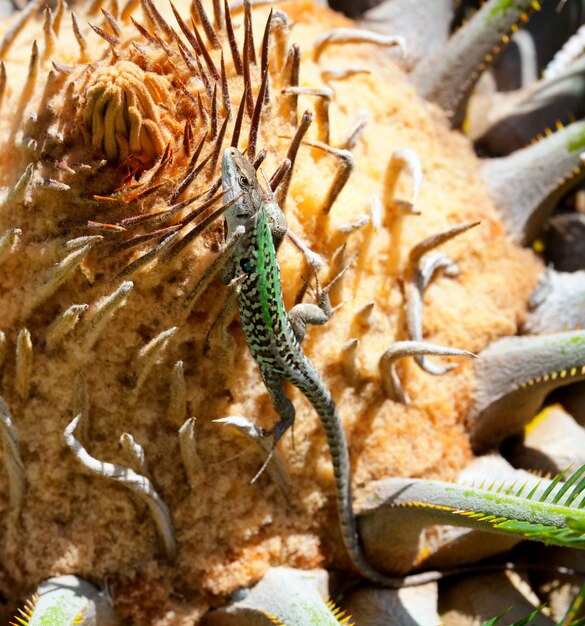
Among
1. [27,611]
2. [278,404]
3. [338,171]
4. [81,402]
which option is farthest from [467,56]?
[27,611]

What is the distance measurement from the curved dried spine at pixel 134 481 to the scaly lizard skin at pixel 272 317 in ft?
1.19

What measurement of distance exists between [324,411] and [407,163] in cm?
86

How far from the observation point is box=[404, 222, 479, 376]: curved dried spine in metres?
2.45

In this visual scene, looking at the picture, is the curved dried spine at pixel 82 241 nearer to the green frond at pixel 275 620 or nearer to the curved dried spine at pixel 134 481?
the curved dried spine at pixel 134 481

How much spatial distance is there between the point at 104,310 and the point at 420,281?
40.2 inches

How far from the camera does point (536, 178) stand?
114 inches

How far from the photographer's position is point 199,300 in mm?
2225

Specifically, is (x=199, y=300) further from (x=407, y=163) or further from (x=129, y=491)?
(x=407, y=163)

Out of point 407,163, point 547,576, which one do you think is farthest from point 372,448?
point 407,163

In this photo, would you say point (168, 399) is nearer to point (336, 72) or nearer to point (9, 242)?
point (9, 242)

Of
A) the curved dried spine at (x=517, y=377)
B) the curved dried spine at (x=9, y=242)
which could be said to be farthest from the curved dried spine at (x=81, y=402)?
the curved dried spine at (x=517, y=377)

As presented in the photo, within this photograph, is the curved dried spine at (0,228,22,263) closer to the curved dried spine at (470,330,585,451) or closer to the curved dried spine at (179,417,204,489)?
the curved dried spine at (179,417,204,489)

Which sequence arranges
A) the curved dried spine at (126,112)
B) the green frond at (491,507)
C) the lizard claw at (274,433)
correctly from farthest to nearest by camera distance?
the lizard claw at (274,433), the curved dried spine at (126,112), the green frond at (491,507)

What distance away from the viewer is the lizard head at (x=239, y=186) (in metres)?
2.14
